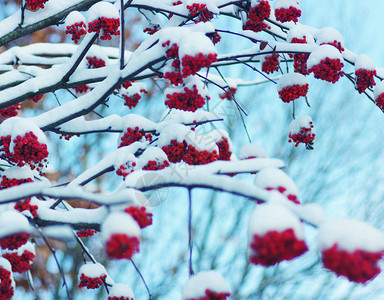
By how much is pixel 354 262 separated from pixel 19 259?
214 centimetres

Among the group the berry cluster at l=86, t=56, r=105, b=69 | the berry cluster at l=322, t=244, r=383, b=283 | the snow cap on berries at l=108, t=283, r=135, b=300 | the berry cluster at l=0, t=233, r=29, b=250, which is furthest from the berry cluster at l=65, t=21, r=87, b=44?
the berry cluster at l=322, t=244, r=383, b=283

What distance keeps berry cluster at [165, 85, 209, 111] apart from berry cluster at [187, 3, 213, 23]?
65 centimetres

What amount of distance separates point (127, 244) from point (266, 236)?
510 millimetres

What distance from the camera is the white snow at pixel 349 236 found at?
5.16 ft

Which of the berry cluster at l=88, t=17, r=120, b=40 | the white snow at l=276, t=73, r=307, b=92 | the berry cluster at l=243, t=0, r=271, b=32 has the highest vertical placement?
the berry cluster at l=243, t=0, r=271, b=32

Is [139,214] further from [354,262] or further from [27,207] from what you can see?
[354,262]

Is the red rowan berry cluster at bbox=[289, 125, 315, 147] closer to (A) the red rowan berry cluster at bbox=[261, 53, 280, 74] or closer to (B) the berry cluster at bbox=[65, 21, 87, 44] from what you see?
(A) the red rowan berry cluster at bbox=[261, 53, 280, 74]

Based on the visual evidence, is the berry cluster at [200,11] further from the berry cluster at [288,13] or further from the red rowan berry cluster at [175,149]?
the red rowan berry cluster at [175,149]

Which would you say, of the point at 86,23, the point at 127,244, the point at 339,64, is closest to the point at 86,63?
the point at 86,23

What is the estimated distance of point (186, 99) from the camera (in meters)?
2.59

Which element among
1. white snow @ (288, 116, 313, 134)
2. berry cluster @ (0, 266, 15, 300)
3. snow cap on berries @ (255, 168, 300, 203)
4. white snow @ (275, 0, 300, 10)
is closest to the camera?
snow cap on berries @ (255, 168, 300, 203)

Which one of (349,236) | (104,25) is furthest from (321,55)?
(349,236)

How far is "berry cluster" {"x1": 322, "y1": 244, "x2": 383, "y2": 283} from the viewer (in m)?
1.57

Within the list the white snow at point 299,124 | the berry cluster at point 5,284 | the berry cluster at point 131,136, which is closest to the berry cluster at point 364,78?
the white snow at point 299,124
